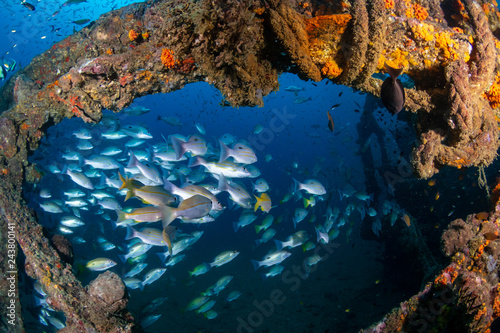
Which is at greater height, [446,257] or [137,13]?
[137,13]

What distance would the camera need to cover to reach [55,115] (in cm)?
521

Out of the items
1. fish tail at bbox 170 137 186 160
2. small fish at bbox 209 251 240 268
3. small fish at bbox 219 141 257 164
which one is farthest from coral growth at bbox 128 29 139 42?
small fish at bbox 209 251 240 268

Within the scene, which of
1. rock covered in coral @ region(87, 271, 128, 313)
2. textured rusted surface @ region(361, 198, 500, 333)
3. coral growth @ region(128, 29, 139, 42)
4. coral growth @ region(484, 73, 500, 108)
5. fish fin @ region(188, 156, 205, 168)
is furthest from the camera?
fish fin @ region(188, 156, 205, 168)

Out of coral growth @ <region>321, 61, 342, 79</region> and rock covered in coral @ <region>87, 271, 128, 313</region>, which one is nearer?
coral growth @ <region>321, 61, 342, 79</region>

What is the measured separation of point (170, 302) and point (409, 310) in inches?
385

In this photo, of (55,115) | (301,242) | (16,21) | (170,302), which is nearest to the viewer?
(55,115)

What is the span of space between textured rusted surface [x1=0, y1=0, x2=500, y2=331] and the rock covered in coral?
201mm

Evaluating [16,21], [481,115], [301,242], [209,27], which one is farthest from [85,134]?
[16,21]

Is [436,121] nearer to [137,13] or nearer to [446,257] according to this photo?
[446,257]

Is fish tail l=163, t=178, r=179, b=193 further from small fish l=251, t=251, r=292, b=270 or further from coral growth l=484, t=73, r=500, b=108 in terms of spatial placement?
coral growth l=484, t=73, r=500, b=108

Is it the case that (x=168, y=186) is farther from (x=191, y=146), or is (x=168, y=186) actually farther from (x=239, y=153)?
(x=239, y=153)

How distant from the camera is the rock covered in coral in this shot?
3975mm

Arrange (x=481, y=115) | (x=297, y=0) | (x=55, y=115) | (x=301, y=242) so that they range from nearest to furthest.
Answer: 1. (x=297, y=0)
2. (x=481, y=115)
3. (x=55, y=115)
4. (x=301, y=242)

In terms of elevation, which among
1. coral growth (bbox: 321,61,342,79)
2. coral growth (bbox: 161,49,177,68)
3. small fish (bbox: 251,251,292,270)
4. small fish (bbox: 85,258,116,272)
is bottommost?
small fish (bbox: 251,251,292,270)
